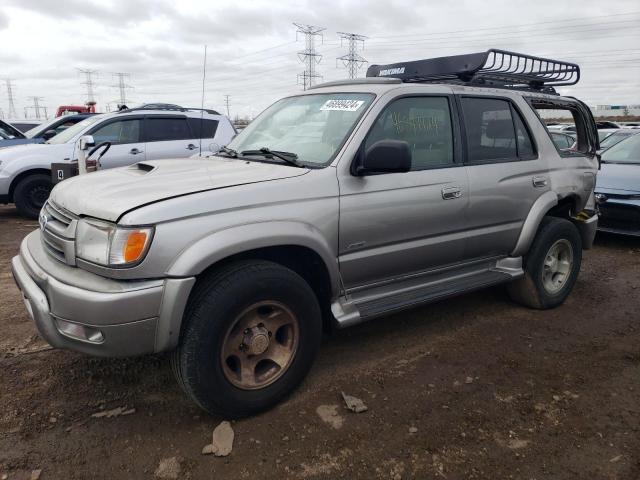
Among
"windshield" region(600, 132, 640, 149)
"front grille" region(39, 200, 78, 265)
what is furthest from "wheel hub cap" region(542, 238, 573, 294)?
"windshield" region(600, 132, 640, 149)

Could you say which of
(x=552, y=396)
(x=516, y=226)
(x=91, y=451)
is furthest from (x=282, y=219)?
(x=516, y=226)

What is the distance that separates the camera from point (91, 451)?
2.63 meters

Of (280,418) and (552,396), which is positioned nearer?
(280,418)

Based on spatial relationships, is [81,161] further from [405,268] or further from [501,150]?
[501,150]

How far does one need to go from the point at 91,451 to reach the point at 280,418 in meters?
0.99

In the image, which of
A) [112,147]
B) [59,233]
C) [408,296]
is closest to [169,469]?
[59,233]

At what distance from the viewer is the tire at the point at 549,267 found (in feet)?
14.6

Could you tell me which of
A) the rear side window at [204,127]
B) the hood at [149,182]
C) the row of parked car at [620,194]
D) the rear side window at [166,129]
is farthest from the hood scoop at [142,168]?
the rear side window at [204,127]

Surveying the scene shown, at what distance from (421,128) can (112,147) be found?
6.22m

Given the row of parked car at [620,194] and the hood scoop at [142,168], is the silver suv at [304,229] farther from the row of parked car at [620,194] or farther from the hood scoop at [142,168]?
the row of parked car at [620,194]

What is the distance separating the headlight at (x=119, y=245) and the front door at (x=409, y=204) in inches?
46.5

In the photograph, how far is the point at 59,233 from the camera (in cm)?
278

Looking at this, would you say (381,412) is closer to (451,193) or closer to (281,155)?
(451,193)

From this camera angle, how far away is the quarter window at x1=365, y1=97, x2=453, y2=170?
3.46 metres
